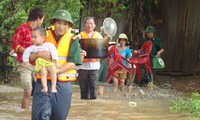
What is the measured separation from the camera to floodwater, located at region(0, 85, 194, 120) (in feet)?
23.4

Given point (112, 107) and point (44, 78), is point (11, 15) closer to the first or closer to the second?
point (112, 107)

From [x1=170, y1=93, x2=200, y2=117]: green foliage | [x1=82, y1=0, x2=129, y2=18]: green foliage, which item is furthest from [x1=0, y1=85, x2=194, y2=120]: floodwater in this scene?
[x1=82, y1=0, x2=129, y2=18]: green foliage

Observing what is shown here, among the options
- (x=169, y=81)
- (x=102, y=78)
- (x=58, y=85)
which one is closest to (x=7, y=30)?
(x=102, y=78)

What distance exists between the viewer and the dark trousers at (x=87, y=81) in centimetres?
757

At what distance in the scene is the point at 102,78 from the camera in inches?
341

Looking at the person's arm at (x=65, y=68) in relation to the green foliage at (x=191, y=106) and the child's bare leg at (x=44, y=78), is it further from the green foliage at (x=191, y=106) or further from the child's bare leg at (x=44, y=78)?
the green foliage at (x=191, y=106)

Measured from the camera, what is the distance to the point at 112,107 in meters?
8.12

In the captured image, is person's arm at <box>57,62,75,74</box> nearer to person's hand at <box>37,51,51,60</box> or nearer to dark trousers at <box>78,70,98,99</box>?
person's hand at <box>37,51,51,60</box>

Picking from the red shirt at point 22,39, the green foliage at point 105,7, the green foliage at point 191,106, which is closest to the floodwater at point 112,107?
the green foliage at point 191,106

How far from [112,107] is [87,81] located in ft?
2.70

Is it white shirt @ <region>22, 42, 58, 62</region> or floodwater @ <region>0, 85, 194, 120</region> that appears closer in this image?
white shirt @ <region>22, 42, 58, 62</region>

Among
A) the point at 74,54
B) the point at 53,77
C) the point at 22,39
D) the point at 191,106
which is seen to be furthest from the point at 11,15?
the point at 53,77

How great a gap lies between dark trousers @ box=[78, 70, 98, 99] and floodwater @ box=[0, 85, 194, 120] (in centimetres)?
29

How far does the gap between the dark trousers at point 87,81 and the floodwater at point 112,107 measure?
29 cm
